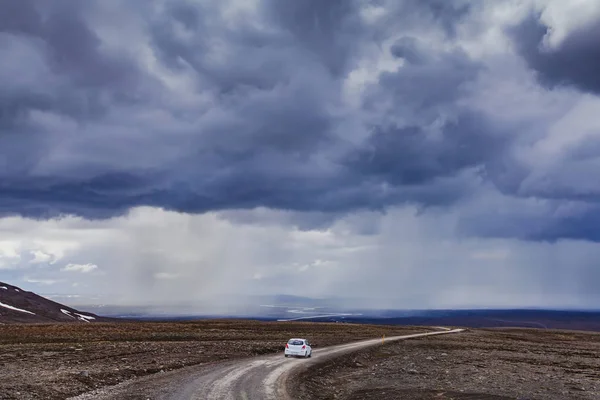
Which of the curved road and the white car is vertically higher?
the white car

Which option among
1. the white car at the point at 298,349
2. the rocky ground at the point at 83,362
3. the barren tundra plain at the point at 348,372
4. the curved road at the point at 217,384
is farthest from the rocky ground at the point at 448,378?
the rocky ground at the point at 83,362

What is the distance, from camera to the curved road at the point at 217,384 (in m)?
28.3

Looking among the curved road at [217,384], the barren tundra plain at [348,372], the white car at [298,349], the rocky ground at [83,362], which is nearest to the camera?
the curved road at [217,384]

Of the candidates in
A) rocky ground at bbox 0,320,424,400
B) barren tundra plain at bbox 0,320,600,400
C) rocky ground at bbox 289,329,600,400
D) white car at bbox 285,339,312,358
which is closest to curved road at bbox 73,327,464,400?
barren tundra plain at bbox 0,320,600,400

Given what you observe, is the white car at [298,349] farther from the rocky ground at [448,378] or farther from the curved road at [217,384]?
the curved road at [217,384]

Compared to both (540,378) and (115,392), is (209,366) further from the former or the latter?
(540,378)

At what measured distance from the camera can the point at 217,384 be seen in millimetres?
32719

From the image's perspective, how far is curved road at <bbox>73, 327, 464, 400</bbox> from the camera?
28266mm

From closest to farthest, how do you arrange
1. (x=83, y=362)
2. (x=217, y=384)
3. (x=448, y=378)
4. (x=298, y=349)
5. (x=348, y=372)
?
(x=217, y=384)
(x=448, y=378)
(x=348, y=372)
(x=83, y=362)
(x=298, y=349)

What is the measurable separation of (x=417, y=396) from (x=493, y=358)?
29651 mm

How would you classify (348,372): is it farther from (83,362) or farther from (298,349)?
(83,362)

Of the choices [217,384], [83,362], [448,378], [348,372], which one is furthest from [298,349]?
[217,384]

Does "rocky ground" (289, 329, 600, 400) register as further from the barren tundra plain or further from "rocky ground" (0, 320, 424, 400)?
"rocky ground" (0, 320, 424, 400)

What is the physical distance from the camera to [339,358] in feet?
169
